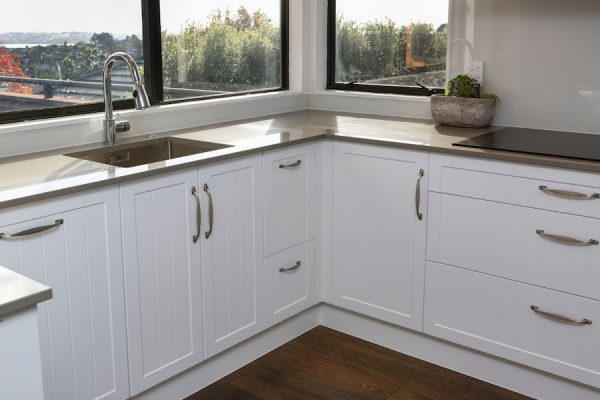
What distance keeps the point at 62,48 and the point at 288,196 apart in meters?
1.01

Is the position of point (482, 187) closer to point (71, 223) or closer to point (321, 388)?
point (321, 388)

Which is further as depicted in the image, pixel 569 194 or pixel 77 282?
pixel 569 194

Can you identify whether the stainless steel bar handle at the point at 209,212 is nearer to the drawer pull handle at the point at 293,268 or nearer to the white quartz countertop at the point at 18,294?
the drawer pull handle at the point at 293,268

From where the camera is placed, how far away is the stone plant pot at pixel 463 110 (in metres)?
3.09

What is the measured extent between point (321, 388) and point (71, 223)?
1.16 metres

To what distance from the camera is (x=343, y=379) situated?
2838mm

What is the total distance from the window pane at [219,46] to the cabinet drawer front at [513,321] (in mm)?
1312

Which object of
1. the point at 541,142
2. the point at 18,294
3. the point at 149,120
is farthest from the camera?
the point at 149,120

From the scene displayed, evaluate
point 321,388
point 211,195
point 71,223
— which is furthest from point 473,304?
point 71,223

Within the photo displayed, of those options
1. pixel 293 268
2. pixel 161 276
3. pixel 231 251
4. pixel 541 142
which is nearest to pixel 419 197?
pixel 541 142

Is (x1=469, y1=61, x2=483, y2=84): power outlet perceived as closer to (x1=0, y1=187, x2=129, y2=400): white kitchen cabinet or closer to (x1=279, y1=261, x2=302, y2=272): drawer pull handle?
(x1=279, y1=261, x2=302, y2=272): drawer pull handle

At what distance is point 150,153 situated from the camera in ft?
9.45

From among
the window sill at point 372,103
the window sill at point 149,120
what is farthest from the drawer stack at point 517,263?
the window sill at point 149,120

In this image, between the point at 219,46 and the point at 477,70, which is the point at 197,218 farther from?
the point at 477,70
